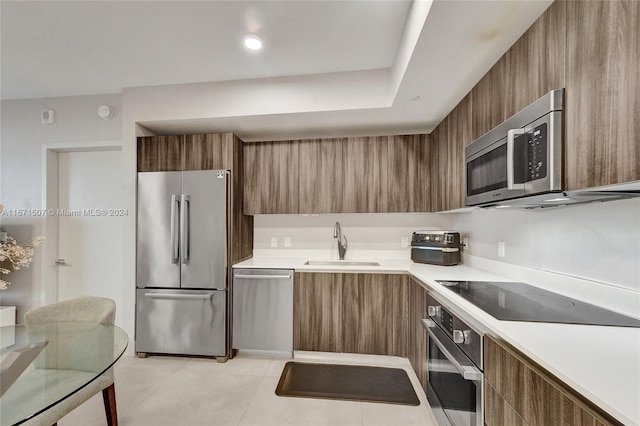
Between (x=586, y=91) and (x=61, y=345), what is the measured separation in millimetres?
2733

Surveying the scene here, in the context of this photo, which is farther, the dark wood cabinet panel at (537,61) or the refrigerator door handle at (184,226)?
the refrigerator door handle at (184,226)

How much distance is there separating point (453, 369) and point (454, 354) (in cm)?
11

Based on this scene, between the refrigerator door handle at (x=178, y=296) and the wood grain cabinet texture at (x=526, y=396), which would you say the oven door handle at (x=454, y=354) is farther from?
the refrigerator door handle at (x=178, y=296)

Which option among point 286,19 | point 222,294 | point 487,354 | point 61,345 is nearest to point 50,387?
point 61,345

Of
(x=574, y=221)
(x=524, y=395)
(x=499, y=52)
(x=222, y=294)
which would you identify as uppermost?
(x=499, y=52)

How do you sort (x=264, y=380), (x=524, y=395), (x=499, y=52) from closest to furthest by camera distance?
1. (x=524, y=395)
2. (x=499, y=52)
3. (x=264, y=380)

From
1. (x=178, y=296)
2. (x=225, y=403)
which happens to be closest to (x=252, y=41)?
(x=178, y=296)

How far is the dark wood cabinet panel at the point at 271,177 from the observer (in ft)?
9.74

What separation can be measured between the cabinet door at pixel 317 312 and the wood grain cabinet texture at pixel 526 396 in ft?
5.02

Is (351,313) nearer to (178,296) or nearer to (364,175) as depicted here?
(364,175)

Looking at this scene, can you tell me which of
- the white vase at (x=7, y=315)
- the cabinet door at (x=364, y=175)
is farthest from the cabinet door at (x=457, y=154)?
the white vase at (x=7, y=315)

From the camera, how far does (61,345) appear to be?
152 cm

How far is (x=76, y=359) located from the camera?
1394 mm

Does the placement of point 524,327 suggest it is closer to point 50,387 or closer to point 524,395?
point 524,395
